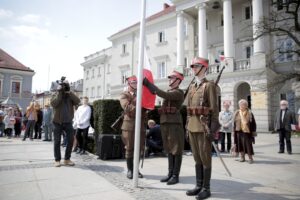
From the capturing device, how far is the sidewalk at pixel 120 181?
4.38 meters

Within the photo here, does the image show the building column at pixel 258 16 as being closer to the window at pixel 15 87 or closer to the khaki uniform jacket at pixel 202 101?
the khaki uniform jacket at pixel 202 101

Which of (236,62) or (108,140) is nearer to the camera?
(108,140)

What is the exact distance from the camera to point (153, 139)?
356 inches

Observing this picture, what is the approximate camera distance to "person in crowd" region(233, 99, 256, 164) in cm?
829

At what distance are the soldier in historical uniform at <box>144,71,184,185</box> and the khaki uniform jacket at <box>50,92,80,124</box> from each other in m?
2.68

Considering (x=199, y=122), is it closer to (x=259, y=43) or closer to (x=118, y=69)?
(x=259, y=43)

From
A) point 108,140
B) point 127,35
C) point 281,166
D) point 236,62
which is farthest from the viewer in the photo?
point 127,35

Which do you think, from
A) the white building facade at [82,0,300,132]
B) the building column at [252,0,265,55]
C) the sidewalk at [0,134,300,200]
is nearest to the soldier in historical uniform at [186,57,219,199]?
the sidewalk at [0,134,300,200]

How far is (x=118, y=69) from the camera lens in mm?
44062

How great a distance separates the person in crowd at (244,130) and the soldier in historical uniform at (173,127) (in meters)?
3.75

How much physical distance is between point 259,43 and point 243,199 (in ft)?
72.4

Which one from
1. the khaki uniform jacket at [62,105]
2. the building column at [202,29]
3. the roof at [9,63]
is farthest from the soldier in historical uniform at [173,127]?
the roof at [9,63]

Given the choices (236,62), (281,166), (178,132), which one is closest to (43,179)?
(178,132)

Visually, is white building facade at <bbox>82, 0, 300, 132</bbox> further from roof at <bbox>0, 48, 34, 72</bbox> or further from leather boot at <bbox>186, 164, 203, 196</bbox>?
roof at <bbox>0, 48, 34, 72</bbox>
